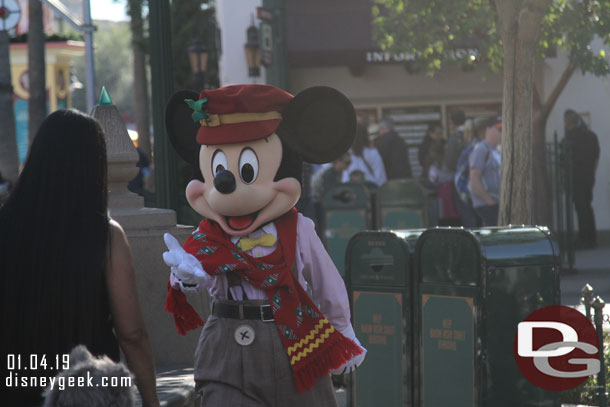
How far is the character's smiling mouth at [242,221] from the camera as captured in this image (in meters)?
4.59

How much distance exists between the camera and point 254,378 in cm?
432

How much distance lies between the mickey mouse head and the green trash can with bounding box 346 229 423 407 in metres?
1.37

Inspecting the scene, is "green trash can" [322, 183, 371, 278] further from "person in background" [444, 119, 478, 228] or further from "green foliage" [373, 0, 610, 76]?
"green foliage" [373, 0, 610, 76]

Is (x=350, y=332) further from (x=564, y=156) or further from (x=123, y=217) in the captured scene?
(x=564, y=156)

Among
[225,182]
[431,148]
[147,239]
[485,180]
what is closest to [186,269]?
[225,182]

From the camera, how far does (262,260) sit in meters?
4.46

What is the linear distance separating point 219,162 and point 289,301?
2.29ft

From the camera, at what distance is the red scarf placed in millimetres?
4363

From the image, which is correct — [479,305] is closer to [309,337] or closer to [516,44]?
[309,337]

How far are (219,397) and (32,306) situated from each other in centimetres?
119

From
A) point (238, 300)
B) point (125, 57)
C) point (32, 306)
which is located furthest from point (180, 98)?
point (125, 57)

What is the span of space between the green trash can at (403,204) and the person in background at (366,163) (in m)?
2.55

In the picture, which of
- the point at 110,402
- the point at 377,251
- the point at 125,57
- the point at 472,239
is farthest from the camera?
the point at 125,57

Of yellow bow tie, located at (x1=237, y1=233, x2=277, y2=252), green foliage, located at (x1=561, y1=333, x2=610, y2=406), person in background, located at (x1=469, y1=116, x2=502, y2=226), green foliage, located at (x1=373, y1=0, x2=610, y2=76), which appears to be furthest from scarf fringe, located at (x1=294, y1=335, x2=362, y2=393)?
green foliage, located at (x1=373, y1=0, x2=610, y2=76)
